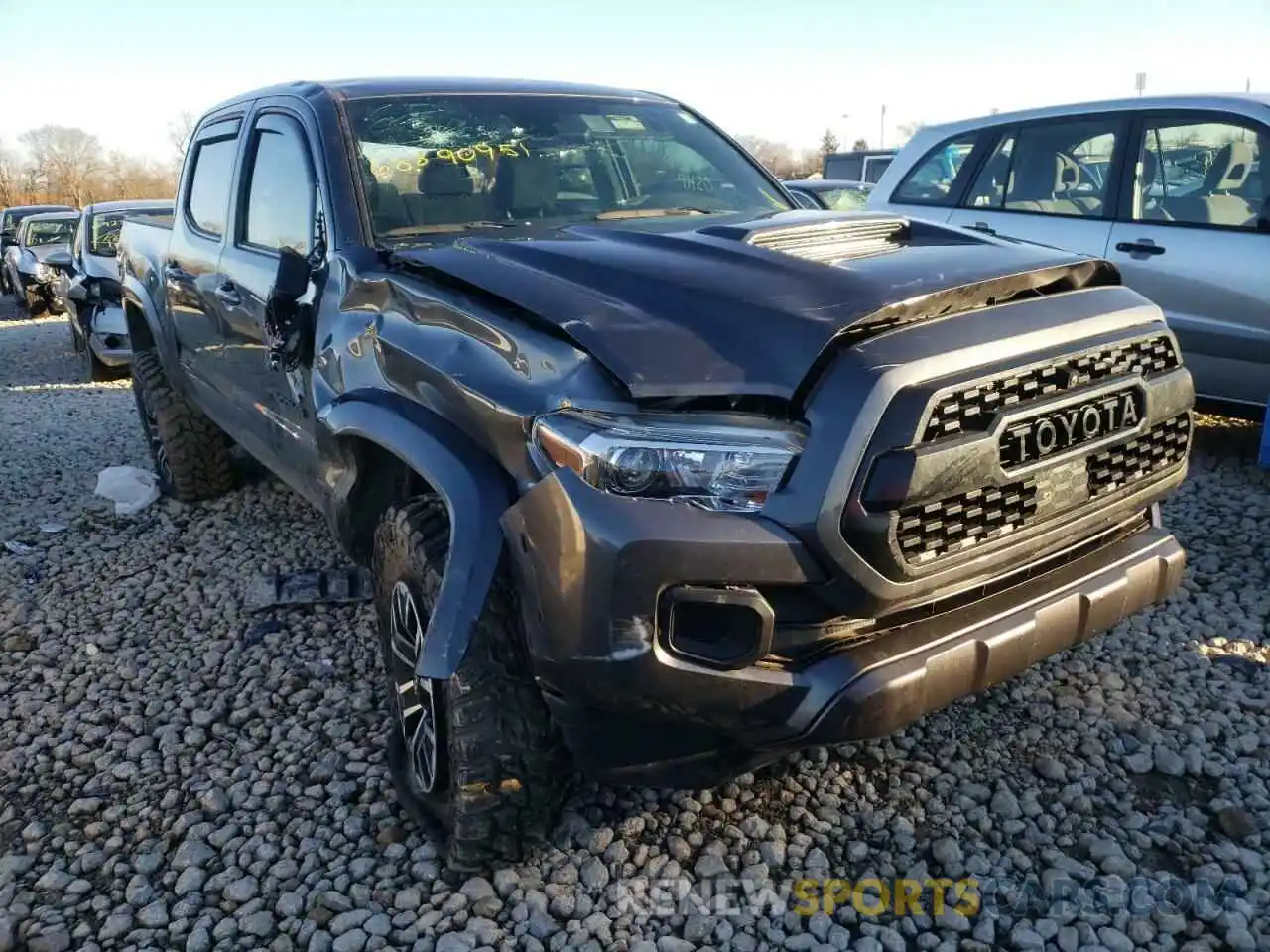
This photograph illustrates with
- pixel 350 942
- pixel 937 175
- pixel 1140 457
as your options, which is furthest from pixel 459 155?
pixel 937 175

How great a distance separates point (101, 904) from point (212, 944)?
13.8 inches

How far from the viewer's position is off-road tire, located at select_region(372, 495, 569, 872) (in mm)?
2242

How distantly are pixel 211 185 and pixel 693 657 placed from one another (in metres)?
3.47

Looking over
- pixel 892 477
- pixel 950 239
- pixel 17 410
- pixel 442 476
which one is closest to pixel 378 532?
pixel 442 476

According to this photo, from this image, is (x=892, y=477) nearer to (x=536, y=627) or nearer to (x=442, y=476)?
(x=536, y=627)

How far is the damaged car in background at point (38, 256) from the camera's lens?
50.4ft

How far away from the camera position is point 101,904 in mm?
2469

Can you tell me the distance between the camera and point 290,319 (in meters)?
3.08

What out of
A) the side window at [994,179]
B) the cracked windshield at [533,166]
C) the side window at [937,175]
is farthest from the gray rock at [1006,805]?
the side window at [937,175]

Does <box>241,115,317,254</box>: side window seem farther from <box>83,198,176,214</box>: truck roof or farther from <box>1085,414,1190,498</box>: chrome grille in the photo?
<box>83,198,176,214</box>: truck roof

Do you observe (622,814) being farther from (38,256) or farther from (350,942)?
(38,256)

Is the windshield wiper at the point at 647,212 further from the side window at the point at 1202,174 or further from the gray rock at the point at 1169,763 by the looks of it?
the side window at the point at 1202,174

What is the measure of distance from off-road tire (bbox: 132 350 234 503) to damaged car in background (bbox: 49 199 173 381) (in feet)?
11.1

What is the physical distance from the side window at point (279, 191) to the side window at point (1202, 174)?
4096mm
